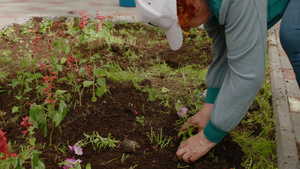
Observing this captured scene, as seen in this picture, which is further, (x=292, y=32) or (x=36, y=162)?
(x=292, y=32)

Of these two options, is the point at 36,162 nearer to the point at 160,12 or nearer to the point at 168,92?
the point at 160,12

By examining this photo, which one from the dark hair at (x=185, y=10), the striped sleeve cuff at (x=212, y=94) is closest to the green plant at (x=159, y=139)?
the striped sleeve cuff at (x=212, y=94)

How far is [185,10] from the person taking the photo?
130cm

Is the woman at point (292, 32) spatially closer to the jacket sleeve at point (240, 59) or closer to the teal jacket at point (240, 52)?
the teal jacket at point (240, 52)

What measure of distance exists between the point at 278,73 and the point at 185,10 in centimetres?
166

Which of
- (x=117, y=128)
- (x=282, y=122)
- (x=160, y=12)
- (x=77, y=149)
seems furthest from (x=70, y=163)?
(x=282, y=122)

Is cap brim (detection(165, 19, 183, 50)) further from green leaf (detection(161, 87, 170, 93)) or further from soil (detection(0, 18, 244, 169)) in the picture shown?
green leaf (detection(161, 87, 170, 93))

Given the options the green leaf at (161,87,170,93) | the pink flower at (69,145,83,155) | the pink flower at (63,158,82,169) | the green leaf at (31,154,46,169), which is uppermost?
the green leaf at (31,154,46,169)

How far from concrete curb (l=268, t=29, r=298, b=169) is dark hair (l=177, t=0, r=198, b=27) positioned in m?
0.94

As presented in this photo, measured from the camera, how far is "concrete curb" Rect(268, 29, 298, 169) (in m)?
1.65

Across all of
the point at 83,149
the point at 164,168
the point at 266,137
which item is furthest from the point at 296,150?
the point at 83,149

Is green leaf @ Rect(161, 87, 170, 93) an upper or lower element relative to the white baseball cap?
lower

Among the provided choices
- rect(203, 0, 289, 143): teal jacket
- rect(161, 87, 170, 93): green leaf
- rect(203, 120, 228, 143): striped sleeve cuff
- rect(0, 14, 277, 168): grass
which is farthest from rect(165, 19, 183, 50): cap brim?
rect(161, 87, 170, 93): green leaf

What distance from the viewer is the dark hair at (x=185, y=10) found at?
1.27 metres
